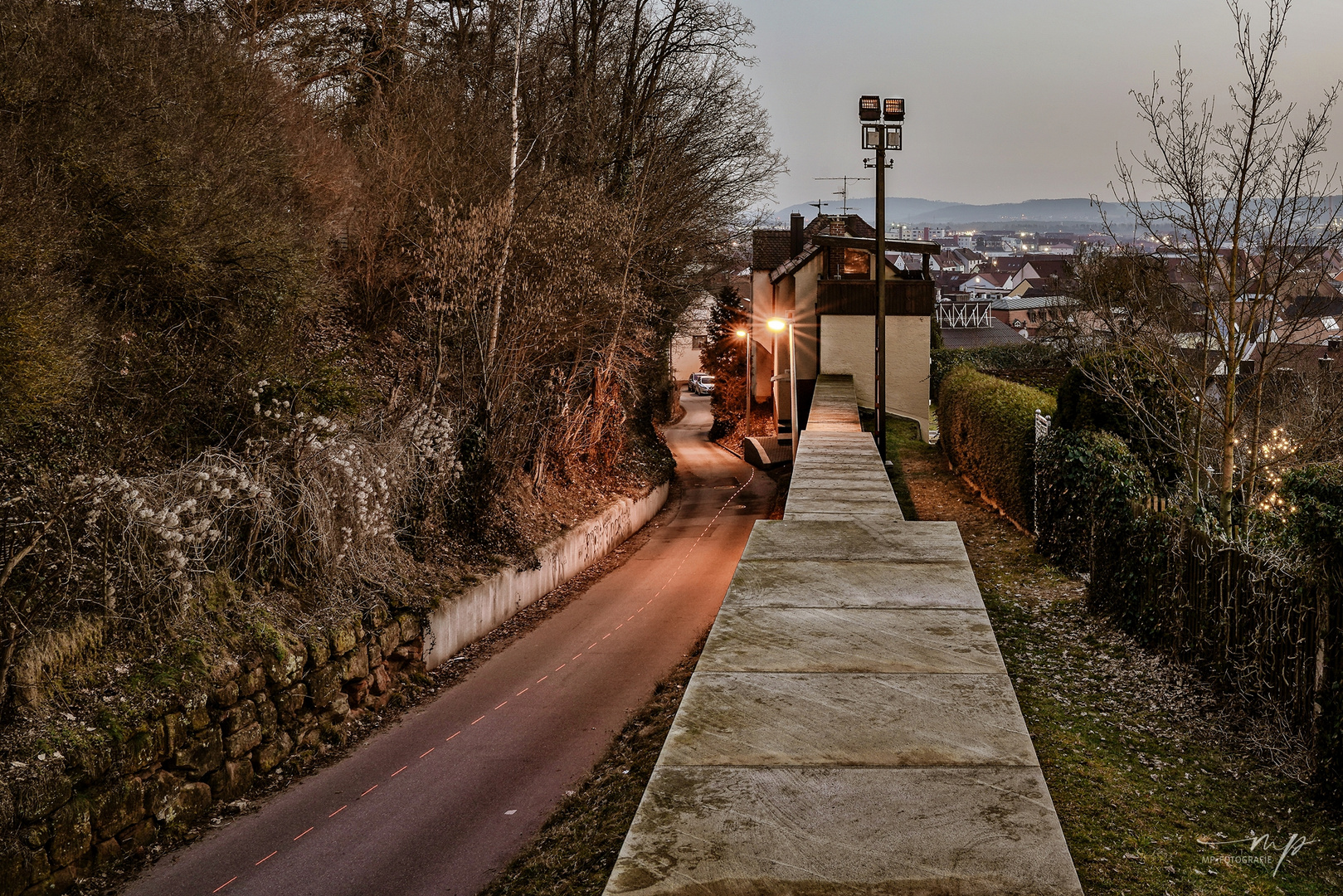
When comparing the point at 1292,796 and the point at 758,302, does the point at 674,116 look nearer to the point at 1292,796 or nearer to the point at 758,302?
the point at 758,302

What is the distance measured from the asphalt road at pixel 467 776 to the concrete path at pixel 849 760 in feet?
12.7

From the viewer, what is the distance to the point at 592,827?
8.09 m

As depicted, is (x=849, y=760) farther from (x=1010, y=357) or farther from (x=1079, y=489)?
(x=1010, y=357)

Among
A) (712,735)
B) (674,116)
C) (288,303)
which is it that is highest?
(674,116)

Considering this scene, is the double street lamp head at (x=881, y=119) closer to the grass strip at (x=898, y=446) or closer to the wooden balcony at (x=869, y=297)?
the grass strip at (x=898, y=446)

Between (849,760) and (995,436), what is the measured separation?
12534 mm

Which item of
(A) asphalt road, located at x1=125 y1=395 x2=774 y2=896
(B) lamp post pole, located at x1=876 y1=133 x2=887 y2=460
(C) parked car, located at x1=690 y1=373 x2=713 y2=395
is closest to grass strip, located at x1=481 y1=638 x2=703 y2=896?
(A) asphalt road, located at x1=125 y1=395 x2=774 y2=896

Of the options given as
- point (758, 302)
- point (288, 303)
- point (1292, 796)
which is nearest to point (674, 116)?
point (758, 302)

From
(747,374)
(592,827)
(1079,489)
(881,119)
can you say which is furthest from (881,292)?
(747,374)

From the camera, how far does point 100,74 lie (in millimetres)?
10359

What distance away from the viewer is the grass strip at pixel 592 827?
22.9 ft

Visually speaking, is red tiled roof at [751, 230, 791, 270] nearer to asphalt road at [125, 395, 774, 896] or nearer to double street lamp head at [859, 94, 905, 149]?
double street lamp head at [859, 94, 905, 149]

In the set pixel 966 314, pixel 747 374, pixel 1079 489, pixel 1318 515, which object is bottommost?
pixel 747 374

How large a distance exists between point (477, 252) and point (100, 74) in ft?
21.7
